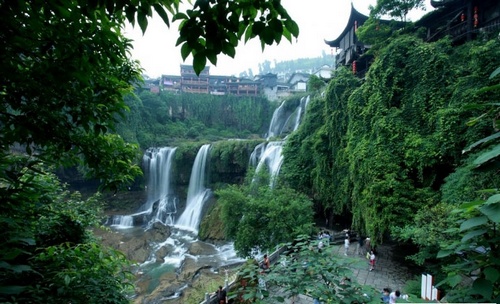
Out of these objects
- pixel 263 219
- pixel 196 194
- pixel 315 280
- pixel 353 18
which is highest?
pixel 353 18

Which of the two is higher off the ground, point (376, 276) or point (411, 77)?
point (411, 77)

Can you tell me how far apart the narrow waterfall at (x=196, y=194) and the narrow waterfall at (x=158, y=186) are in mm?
1707

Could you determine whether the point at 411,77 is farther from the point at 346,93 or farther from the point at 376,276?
the point at 376,276

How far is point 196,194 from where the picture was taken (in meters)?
27.1

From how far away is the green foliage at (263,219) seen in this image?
451 inches

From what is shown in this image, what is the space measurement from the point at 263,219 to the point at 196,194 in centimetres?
1632

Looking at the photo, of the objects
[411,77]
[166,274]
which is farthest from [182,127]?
[411,77]

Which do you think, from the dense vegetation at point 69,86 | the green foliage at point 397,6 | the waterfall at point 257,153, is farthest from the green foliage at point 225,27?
the waterfall at point 257,153

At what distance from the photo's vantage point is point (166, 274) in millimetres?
14750

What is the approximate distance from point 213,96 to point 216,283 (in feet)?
113

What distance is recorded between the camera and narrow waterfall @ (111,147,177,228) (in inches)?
1032

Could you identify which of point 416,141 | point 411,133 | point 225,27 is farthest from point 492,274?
point 411,133

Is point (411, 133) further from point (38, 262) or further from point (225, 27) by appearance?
→ point (38, 262)

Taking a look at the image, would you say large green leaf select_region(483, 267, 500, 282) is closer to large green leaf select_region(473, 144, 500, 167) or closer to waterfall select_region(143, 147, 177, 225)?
large green leaf select_region(473, 144, 500, 167)
